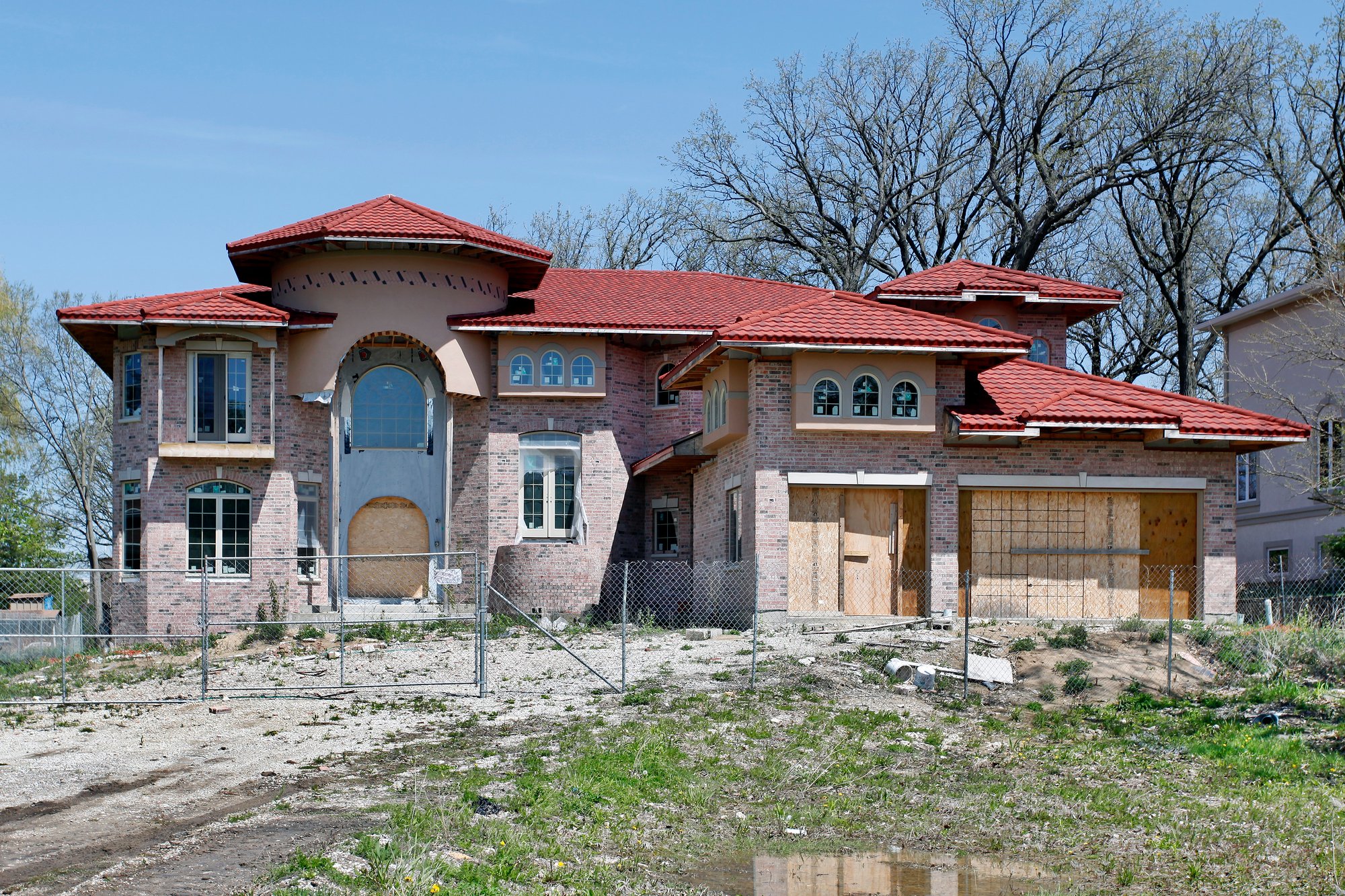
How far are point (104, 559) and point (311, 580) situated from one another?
21.2 m

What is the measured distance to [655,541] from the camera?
109 ft

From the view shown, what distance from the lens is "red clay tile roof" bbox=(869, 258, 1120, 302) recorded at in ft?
112

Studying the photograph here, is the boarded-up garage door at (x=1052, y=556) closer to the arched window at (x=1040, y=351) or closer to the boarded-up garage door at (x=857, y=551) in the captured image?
the boarded-up garage door at (x=857, y=551)

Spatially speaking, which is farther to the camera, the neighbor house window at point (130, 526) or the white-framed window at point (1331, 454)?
the neighbor house window at point (130, 526)

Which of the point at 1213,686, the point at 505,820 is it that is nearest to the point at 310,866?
the point at 505,820

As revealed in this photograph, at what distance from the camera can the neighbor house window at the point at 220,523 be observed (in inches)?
1179

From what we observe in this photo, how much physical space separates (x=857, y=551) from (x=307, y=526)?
11.7m

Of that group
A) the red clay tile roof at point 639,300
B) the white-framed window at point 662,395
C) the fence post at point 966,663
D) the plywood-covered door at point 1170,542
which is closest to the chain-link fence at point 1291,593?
the plywood-covered door at point 1170,542

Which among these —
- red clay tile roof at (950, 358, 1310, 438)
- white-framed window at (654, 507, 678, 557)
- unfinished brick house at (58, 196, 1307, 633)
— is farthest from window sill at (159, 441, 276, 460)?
red clay tile roof at (950, 358, 1310, 438)

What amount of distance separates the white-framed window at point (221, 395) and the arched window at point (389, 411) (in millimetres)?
2629

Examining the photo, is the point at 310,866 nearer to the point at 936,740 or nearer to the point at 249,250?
the point at 936,740

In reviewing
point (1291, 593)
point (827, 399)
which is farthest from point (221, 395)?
point (1291, 593)

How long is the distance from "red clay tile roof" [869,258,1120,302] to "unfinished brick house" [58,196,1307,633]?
0.09 meters

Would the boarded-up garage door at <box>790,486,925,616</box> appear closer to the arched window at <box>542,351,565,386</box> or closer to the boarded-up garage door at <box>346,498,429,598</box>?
Answer: the arched window at <box>542,351,565,386</box>
